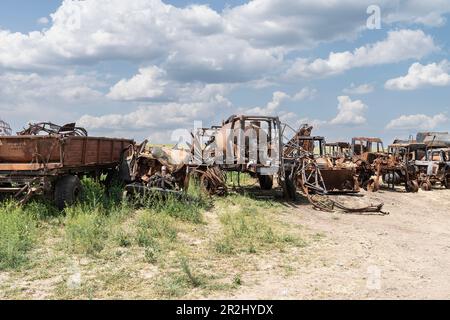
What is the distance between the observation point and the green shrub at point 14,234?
6.82m

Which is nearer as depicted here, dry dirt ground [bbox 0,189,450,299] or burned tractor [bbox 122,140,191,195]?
dry dirt ground [bbox 0,189,450,299]

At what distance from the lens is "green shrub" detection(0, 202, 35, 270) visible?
6.82m

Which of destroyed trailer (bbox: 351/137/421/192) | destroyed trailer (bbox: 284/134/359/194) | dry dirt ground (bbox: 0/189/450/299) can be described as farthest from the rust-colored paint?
destroyed trailer (bbox: 351/137/421/192)

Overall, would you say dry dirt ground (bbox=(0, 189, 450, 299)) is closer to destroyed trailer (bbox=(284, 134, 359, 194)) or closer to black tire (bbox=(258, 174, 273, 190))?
destroyed trailer (bbox=(284, 134, 359, 194))

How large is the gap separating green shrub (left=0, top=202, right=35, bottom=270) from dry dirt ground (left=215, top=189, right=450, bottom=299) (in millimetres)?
3433

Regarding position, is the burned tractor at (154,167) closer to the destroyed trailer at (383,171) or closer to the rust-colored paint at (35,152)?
the rust-colored paint at (35,152)

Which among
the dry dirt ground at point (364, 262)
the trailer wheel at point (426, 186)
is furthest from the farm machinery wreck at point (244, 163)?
the trailer wheel at point (426, 186)

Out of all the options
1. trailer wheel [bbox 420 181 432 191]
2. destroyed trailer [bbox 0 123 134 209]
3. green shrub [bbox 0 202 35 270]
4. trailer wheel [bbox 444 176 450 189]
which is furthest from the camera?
trailer wheel [bbox 444 176 450 189]

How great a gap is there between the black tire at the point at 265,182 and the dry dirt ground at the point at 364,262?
3512 millimetres

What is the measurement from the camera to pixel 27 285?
19.4 ft

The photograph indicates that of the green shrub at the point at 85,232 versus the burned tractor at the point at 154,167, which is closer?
the green shrub at the point at 85,232
